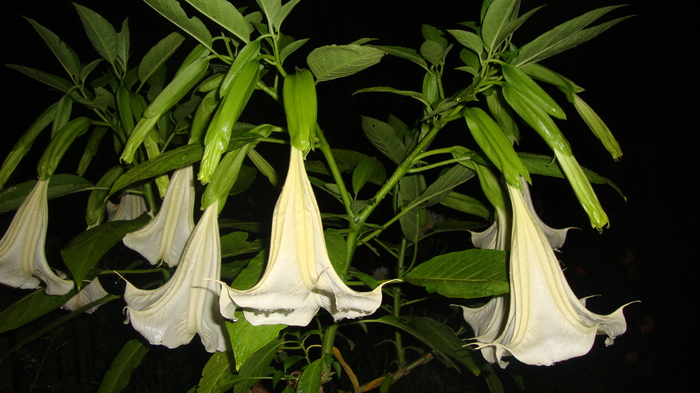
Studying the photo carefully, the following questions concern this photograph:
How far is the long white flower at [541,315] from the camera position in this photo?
381 mm

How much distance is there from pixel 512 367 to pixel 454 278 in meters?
1.02

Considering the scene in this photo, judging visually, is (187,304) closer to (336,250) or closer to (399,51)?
(336,250)

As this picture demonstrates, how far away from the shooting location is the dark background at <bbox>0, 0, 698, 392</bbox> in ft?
4.10

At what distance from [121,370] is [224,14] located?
22.5 inches

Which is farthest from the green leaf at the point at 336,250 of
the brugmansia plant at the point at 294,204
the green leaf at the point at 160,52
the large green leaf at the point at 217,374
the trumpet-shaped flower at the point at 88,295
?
the trumpet-shaped flower at the point at 88,295

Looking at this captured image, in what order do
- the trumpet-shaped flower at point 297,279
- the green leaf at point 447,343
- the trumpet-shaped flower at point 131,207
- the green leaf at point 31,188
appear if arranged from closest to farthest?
1. the trumpet-shaped flower at point 297,279
2. the green leaf at point 447,343
3. the green leaf at point 31,188
4. the trumpet-shaped flower at point 131,207

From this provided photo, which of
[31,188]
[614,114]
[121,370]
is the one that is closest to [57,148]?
[31,188]

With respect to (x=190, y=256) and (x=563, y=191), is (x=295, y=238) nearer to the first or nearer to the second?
(x=190, y=256)

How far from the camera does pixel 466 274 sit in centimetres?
48

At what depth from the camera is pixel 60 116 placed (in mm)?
630

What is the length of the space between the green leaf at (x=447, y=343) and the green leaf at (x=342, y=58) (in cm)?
34

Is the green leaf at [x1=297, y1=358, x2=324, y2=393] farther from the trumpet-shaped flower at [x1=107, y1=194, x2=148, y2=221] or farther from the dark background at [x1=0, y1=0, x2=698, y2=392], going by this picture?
the dark background at [x1=0, y1=0, x2=698, y2=392]

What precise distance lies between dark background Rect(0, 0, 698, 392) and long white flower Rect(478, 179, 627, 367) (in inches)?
35.2

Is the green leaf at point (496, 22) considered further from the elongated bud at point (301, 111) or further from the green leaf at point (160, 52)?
the green leaf at point (160, 52)
